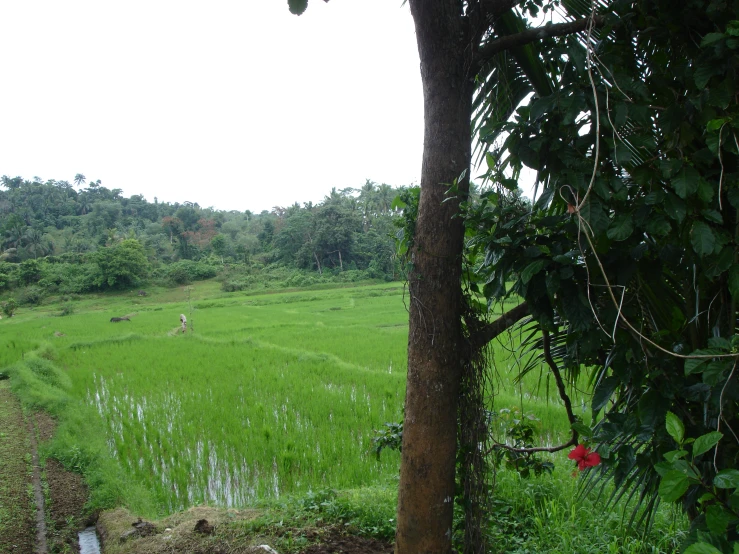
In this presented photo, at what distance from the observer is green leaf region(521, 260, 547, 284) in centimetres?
124

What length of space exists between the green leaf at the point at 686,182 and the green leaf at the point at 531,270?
33 cm

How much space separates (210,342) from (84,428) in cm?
585

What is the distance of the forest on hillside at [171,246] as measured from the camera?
28.1 m

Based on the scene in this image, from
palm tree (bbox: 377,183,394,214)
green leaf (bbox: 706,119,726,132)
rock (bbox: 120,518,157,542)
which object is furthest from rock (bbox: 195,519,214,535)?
palm tree (bbox: 377,183,394,214)

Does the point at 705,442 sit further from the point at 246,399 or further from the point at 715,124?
the point at 246,399

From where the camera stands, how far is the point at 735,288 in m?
1.09

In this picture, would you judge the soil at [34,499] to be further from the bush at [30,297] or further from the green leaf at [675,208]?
the bush at [30,297]

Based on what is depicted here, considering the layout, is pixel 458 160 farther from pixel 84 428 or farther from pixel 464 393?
pixel 84 428

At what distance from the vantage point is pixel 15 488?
13.4ft

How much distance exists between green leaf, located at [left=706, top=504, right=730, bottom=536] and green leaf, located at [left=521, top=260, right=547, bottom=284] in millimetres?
570

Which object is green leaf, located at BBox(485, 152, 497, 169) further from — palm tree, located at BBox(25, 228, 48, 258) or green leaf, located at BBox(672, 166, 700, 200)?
palm tree, located at BBox(25, 228, 48, 258)

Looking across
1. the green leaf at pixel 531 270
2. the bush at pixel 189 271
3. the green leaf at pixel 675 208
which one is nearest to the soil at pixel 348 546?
the green leaf at pixel 531 270

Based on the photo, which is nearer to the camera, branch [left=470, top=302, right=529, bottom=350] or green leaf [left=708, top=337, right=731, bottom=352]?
green leaf [left=708, top=337, right=731, bottom=352]

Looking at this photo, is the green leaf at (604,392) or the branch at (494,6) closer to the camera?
the green leaf at (604,392)
